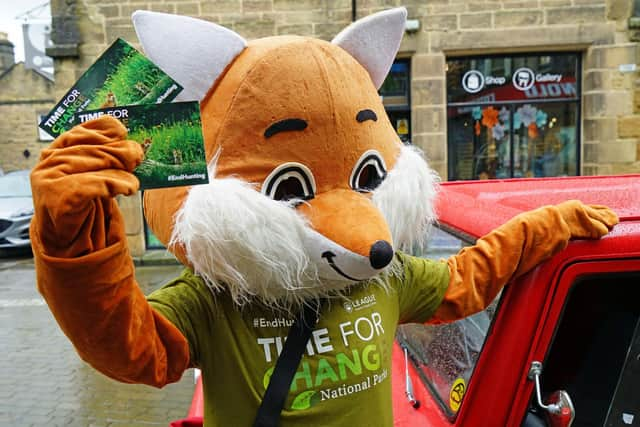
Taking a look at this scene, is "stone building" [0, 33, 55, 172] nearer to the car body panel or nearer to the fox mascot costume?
the fox mascot costume

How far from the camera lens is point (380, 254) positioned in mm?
1241

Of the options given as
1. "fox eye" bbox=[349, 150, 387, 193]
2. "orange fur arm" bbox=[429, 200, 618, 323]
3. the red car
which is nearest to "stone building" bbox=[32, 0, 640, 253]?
the red car

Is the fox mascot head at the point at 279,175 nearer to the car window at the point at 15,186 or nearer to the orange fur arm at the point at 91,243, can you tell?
the orange fur arm at the point at 91,243

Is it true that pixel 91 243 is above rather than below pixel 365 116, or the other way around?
below

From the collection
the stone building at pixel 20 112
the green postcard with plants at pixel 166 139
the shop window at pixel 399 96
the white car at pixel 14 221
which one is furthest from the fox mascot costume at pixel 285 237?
the stone building at pixel 20 112

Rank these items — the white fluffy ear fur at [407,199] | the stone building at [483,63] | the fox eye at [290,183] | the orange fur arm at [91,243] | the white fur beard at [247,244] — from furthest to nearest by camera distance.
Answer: the stone building at [483,63] < the white fluffy ear fur at [407,199] < the fox eye at [290,183] < the white fur beard at [247,244] < the orange fur arm at [91,243]

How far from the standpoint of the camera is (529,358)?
54.9 inches

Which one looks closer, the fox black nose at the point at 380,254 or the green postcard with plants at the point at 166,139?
the green postcard with plants at the point at 166,139

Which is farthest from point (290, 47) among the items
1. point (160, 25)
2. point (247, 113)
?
point (160, 25)

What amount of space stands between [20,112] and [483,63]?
2432 cm

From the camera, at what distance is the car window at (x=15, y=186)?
1019 cm

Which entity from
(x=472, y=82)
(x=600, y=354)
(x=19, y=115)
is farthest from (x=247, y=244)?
(x=19, y=115)

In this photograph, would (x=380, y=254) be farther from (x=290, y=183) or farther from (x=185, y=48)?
(x=185, y=48)

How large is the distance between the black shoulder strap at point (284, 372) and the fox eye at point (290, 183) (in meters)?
0.30
